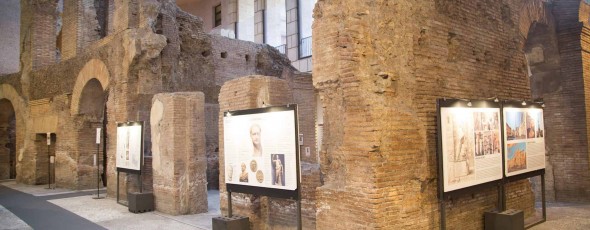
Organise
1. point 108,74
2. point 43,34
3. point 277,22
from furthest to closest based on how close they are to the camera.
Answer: point 277,22
point 43,34
point 108,74

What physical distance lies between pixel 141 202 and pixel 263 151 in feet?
13.1

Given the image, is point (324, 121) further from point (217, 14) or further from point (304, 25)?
point (217, 14)

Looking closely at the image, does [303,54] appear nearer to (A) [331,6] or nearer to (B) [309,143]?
(B) [309,143]

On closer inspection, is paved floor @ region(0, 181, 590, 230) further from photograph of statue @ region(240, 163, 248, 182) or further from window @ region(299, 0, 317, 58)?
window @ region(299, 0, 317, 58)

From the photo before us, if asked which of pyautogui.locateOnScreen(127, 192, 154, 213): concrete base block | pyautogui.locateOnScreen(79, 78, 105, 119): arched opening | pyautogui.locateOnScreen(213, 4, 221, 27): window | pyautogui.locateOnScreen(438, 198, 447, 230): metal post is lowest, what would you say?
pyautogui.locateOnScreen(127, 192, 154, 213): concrete base block

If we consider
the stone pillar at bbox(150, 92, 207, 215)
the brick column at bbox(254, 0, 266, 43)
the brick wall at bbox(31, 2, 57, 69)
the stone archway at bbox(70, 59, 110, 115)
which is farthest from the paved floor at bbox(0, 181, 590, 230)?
the brick column at bbox(254, 0, 266, 43)

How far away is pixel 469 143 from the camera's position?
16.2 feet

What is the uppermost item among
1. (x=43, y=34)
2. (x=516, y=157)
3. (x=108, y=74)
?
(x=43, y=34)

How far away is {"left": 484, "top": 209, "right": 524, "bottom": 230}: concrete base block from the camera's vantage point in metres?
5.26

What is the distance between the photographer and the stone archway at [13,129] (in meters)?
14.0

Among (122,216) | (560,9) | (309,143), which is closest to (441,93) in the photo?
(560,9)

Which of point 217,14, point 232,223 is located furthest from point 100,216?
point 217,14

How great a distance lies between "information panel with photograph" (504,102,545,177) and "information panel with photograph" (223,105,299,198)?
2800 mm

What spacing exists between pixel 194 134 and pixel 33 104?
8871mm
